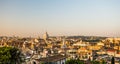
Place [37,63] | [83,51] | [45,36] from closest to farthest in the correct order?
[37,63], [83,51], [45,36]

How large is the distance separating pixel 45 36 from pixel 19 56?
50.6 m

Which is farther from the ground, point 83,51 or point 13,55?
point 13,55

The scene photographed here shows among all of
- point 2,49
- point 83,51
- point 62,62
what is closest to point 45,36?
point 83,51

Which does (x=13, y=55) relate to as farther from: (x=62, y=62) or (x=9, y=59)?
(x=62, y=62)

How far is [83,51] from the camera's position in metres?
34.2

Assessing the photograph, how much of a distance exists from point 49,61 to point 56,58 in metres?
0.97

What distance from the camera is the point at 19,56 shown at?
1134 cm

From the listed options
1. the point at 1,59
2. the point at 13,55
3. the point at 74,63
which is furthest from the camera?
the point at 74,63

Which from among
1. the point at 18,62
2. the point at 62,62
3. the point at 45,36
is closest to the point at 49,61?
the point at 62,62

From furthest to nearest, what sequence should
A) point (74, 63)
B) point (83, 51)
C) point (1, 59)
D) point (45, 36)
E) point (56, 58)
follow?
point (45, 36), point (83, 51), point (56, 58), point (74, 63), point (1, 59)

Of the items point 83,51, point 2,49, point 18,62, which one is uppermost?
point 2,49

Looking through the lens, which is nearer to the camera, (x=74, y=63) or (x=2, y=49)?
(x=2, y=49)

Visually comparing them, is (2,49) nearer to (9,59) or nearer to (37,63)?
(9,59)

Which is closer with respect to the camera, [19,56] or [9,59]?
[9,59]
